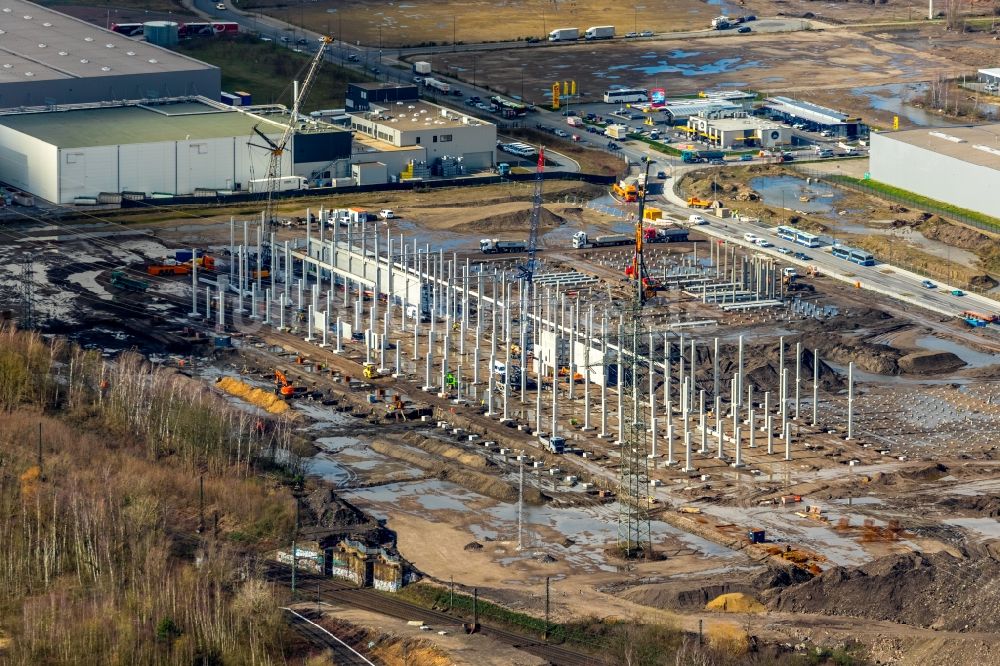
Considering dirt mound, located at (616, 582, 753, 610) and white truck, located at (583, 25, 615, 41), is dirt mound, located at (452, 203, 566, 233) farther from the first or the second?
white truck, located at (583, 25, 615, 41)

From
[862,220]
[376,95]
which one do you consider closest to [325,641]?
[862,220]

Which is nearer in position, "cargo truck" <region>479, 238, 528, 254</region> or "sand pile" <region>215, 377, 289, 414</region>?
"sand pile" <region>215, 377, 289, 414</region>

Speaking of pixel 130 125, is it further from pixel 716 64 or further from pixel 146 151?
pixel 716 64

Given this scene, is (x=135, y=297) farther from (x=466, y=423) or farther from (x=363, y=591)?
(x=363, y=591)

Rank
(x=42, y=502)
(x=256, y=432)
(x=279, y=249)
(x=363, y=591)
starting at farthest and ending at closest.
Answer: (x=279, y=249)
(x=256, y=432)
(x=42, y=502)
(x=363, y=591)

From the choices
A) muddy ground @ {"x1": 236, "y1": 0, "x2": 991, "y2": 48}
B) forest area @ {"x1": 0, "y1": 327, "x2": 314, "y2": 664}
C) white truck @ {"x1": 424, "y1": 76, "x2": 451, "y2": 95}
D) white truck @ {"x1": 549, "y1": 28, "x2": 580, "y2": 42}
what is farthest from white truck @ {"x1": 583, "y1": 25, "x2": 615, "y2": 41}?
forest area @ {"x1": 0, "y1": 327, "x2": 314, "y2": 664}

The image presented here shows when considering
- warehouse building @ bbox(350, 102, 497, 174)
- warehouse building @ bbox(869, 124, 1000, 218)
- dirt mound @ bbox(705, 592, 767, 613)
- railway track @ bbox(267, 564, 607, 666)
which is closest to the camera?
railway track @ bbox(267, 564, 607, 666)

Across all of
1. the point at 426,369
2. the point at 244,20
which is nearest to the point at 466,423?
the point at 426,369
